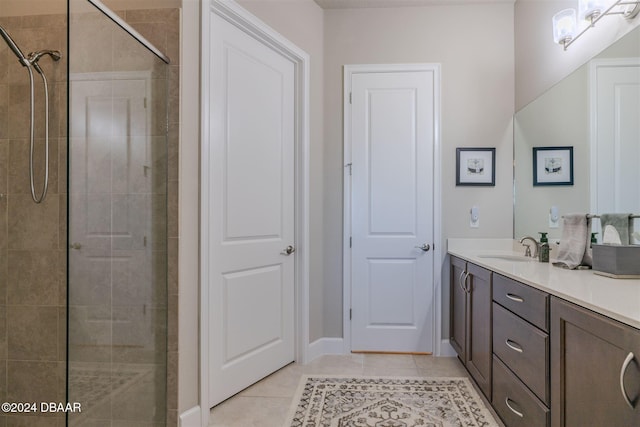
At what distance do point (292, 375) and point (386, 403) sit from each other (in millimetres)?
709

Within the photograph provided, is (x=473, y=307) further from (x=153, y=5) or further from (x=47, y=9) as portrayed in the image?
(x=47, y=9)

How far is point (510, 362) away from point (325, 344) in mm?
1514

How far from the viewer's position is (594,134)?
185 centimetres

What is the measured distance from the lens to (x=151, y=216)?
5.64 feet

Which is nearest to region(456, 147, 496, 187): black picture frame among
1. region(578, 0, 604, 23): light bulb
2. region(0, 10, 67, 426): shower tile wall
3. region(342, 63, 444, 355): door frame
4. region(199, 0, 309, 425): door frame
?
region(342, 63, 444, 355): door frame

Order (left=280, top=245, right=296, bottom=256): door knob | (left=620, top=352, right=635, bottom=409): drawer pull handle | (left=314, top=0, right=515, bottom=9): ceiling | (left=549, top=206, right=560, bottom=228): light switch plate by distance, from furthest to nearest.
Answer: (left=314, top=0, right=515, bottom=9): ceiling, (left=280, top=245, right=296, bottom=256): door knob, (left=549, top=206, right=560, bottom=228): light switch plate, (left=620, top=352, right=635, bottom=409): drawer pull handle

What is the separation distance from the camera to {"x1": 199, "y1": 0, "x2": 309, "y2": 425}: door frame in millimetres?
1902

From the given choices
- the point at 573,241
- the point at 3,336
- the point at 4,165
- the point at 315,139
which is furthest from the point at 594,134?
the point at 3,336

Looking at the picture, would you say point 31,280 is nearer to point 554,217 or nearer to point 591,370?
point 591,370

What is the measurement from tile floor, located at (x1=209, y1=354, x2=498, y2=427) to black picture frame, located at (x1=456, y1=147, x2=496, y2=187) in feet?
4.69

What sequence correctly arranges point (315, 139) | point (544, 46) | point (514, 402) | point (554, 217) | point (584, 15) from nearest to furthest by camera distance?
1. point (514, 402)
2. point (584, 15)
3. point (554, 217)
4. point (544, 46)
5. point (315, 139)

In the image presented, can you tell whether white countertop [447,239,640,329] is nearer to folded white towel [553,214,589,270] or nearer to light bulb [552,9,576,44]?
folded white towel [553,214,589,270]

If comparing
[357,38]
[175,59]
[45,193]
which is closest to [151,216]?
[45,193]

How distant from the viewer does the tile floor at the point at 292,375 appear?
1953 millimetres
